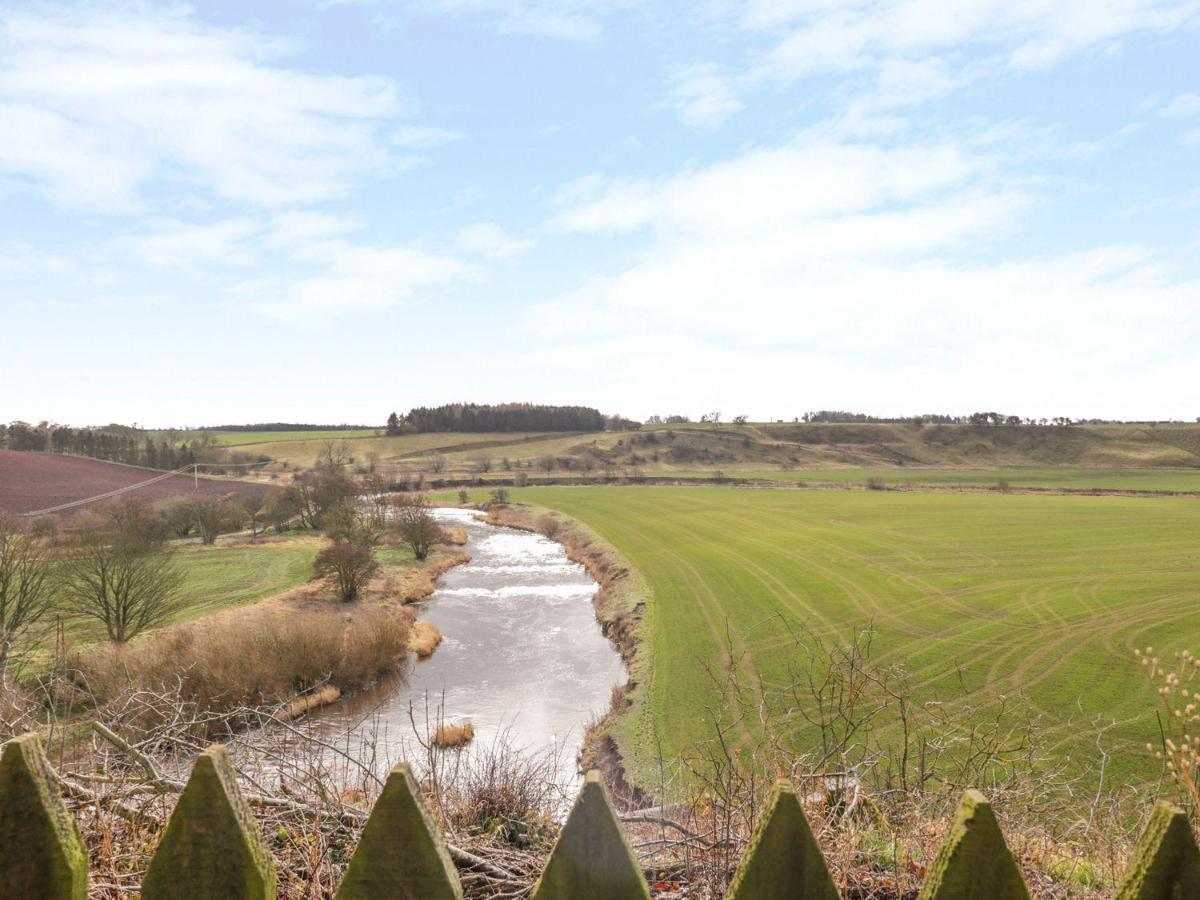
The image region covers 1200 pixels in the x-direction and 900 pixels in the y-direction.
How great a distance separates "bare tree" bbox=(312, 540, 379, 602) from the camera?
34469 mm

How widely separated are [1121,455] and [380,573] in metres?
159

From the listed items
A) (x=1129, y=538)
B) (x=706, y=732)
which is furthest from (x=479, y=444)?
(x=706, y=732)

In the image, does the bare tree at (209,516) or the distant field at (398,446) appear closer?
the bare tree at (209,516)

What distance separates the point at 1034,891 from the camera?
3.06 metres

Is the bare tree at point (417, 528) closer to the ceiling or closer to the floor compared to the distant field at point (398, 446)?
closer to the floor

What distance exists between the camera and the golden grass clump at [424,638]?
89.5ft

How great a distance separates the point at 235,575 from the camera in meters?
39.2

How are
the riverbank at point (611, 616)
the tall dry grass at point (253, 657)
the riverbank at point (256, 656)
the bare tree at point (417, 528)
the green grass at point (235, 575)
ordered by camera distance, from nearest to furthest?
the riverbank at point (611, 616) < the riverbank at point (256, 656) < the tall dry grass at point (253, 657) < the green grass at point (235, 575) < the bare tree at point (417, 528)

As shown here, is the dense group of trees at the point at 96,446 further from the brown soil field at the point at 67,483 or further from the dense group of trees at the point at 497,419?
the dense group of trees at the point at 497,419

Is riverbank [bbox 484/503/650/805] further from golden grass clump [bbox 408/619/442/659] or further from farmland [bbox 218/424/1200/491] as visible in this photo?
farmland [bbox 218/424/1200/491]

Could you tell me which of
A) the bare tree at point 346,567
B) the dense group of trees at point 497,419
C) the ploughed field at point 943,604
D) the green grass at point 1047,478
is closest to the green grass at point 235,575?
the bare tree at point 346,567

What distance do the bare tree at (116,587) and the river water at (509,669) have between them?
9141 millimetres

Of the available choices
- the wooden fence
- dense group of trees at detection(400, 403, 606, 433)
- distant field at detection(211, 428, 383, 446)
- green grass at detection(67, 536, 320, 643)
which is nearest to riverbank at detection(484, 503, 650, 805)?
the wooden fence

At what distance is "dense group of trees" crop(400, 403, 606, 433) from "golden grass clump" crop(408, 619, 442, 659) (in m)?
132
